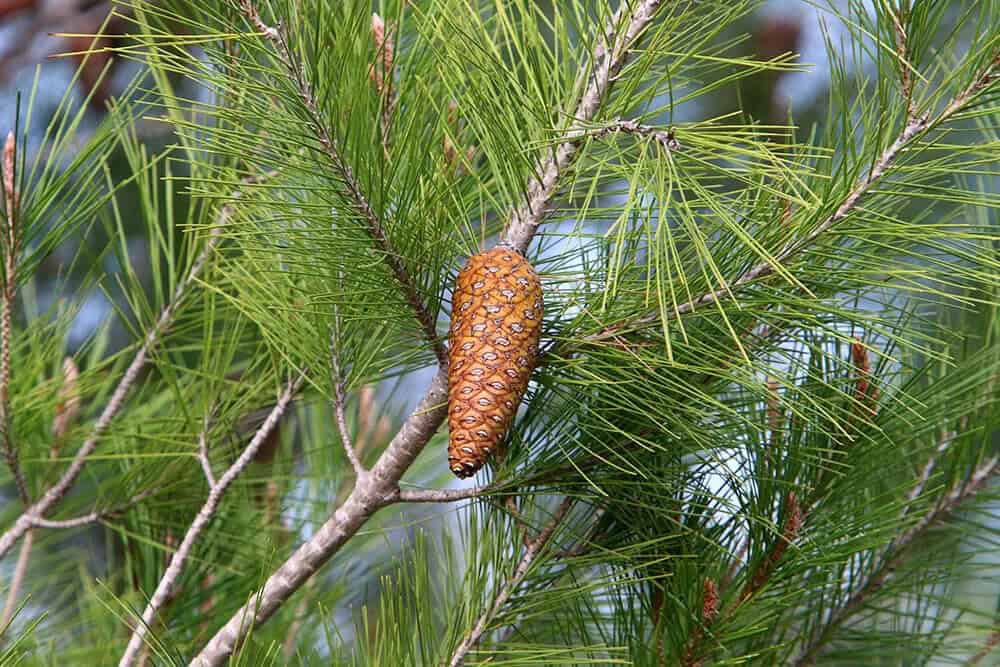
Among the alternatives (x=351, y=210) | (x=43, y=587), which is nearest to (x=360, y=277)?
(x=351, y=210)

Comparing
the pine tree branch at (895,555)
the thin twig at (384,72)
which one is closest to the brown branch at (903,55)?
the thin twig at (384,72)

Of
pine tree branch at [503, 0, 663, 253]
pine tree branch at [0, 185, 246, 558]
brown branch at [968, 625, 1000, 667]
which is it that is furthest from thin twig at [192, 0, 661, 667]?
brown branch at [968, 625, 1000, 667]

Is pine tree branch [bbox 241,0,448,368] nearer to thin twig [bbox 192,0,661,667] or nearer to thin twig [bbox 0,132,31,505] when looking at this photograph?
thin twig [bbox 192,0,661,667]

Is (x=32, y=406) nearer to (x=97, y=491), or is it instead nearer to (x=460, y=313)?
(x=97, y=491)

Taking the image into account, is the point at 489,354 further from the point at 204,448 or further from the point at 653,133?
the point at 204,448

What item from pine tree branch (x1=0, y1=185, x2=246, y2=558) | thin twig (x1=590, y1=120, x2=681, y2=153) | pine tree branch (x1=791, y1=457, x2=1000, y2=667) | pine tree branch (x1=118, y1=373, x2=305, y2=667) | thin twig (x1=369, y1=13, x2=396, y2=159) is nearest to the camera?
thin twig (x1=590, y1=120, x2=681, y2=153)

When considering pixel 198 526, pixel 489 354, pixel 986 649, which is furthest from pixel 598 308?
pixel 986 649
